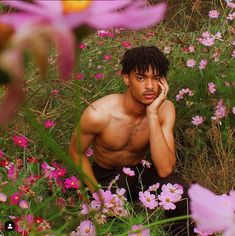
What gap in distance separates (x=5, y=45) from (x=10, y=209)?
Result: 1412 millimetres

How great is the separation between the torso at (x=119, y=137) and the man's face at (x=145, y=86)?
0.31 feet

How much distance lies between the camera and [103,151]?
2006mm

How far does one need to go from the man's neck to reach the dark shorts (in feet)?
0.60

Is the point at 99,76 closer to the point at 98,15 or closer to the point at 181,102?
the point at 181,102

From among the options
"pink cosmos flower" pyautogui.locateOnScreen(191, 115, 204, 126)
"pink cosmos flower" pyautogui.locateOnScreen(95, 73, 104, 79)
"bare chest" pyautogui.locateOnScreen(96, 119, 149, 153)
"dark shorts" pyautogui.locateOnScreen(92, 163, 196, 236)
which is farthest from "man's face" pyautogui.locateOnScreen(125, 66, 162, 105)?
"pink cosmos flower" pyautogui.locateOnScreen(95, 73, 104, 79)

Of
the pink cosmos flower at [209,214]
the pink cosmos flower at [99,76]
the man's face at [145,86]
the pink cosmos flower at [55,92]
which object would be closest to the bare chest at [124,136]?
the man's face at [145,86]

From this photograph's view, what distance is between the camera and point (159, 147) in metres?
1.83

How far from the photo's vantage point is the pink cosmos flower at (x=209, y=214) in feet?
0.67

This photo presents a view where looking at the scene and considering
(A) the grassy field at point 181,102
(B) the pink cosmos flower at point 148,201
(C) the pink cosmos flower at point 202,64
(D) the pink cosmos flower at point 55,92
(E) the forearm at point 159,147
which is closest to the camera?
(B) the pink cosmos flower at point 148,201

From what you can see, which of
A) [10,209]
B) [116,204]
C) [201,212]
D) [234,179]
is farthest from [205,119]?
[201,212]

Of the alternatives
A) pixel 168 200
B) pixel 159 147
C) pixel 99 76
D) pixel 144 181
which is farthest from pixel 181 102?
pixel 168 200

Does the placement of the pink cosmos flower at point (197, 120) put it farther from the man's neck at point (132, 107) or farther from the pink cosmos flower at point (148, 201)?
the pink cosmos flower at point (148, 201)

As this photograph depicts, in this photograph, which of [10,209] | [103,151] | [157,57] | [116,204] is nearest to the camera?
[116,204]

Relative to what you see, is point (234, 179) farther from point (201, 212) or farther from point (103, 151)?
point (201, 212)
